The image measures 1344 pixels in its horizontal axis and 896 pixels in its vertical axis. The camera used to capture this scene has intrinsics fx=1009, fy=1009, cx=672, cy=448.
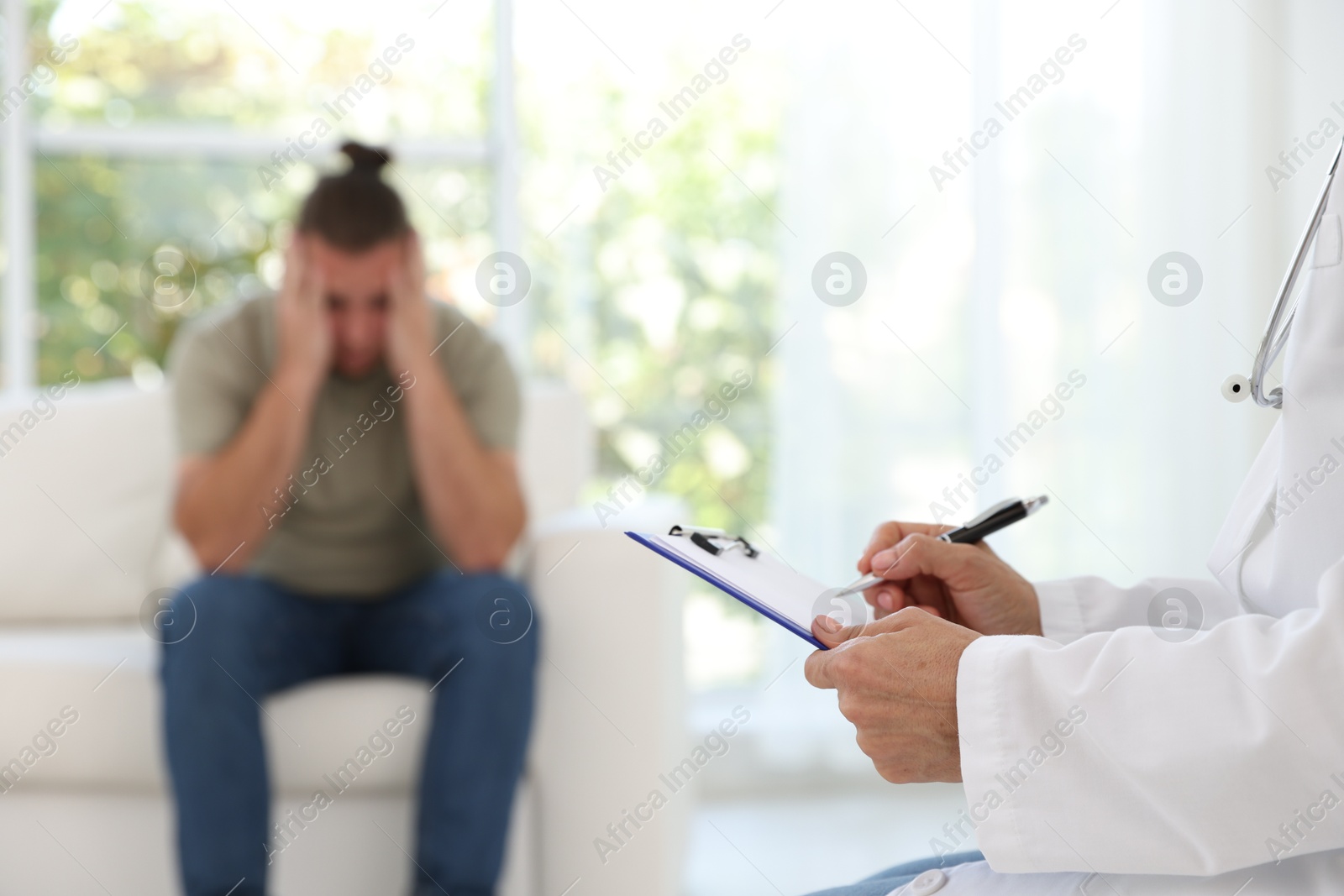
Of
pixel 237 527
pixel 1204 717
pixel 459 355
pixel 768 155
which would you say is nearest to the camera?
pixel 1204 717

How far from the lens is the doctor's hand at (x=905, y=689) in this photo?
23.6 inches

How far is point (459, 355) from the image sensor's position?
5.44 feet

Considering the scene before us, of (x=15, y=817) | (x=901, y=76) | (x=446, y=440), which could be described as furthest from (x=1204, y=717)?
(x=901, y=76)

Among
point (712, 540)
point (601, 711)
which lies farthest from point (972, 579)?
point (601, 711)

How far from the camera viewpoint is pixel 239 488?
1538mm

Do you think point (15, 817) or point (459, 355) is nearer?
point (15, 817)

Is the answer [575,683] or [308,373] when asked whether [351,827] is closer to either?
[575,683]

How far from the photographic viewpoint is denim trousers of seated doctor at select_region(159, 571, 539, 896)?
124 centimetres

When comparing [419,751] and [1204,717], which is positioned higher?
[1204,717]

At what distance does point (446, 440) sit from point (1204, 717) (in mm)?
1255

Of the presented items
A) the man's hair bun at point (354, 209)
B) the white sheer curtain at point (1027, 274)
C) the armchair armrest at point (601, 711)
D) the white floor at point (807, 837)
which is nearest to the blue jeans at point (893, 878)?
the armchair armrest at point (601, 711)

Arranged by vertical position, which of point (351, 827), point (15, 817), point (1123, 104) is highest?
point (1123, 104)

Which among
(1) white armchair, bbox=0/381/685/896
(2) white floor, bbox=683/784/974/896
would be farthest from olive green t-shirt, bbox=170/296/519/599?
(2) white floor, bbox=683/784/974/896

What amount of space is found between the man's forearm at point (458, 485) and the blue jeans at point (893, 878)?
950mm
